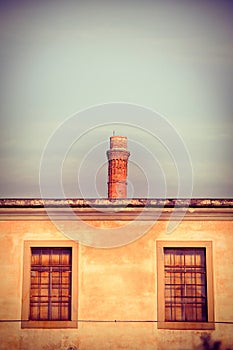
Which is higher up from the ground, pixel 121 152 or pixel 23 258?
pixel 121 152

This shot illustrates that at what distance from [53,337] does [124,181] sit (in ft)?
34.1

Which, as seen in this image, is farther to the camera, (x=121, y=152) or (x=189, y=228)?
(x=121, y=152)

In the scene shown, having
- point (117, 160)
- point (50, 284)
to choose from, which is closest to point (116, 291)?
point (50, 284)

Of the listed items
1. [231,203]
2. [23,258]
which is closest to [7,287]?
[23,258]

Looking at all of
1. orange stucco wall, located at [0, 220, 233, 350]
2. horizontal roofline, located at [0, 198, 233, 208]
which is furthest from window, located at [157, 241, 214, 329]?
horizontal roofline, located at [0, 198, 233, 208]

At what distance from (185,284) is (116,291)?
5.27 ft

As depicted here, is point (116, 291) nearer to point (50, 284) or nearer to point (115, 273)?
point (115, 273)

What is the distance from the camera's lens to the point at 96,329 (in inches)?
437

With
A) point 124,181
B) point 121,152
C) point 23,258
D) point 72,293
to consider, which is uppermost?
point 121,152

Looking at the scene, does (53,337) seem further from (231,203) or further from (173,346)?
(231,203)

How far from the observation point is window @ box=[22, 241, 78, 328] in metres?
11.3

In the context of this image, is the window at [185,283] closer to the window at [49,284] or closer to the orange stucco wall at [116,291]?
the orange stucco wall at [116,291]

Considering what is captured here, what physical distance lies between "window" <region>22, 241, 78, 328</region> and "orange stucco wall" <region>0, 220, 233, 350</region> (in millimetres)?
141

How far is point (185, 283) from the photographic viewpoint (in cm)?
1147
